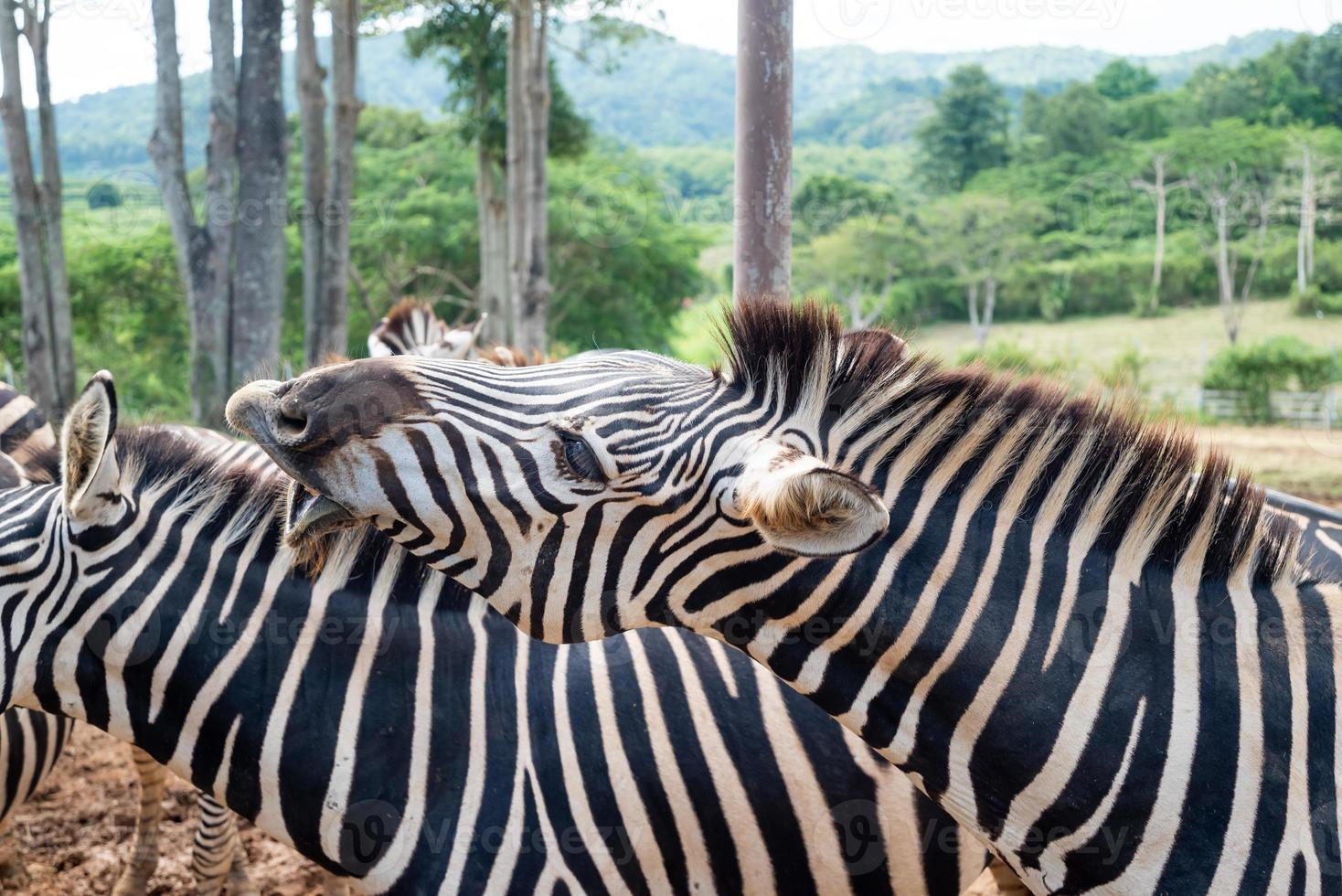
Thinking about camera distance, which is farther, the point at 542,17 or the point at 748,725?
the point at 542,17

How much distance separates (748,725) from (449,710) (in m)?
0.85

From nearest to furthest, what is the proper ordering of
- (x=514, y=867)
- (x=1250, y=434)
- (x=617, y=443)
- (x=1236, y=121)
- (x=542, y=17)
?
(x=617, y=443) → (x=514, y=867) → (x=542, y=17) → (x=1250, y=434) → (x=1236, y=121)

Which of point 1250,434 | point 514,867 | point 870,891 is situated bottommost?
point 1250,434

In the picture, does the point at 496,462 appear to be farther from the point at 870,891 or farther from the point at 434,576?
the point at 870,891

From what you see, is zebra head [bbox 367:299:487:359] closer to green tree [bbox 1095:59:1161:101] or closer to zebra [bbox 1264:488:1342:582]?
zebra [bbox 1264:488:1342:582]

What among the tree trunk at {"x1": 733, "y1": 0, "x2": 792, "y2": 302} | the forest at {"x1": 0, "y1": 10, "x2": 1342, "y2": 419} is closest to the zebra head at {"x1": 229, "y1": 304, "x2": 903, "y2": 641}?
the forest at {"x1": 0, "y1": 10, "x2": 1342, "y2": 419}

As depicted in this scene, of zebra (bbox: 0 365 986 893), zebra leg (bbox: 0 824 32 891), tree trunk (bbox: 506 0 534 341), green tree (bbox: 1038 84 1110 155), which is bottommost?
zebra leg (bbox: 0 824 32 891)

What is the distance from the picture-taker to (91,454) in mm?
2494

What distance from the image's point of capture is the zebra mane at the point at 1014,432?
2.04 meters

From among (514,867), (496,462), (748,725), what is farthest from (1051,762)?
(514,867)

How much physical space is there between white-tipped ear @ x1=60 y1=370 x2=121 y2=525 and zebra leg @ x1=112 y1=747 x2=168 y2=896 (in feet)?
8.35

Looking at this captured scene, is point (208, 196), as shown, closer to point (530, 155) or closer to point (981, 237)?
point (530, 155)

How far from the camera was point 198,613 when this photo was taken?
275 cm

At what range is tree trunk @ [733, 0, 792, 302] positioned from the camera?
4145mm
